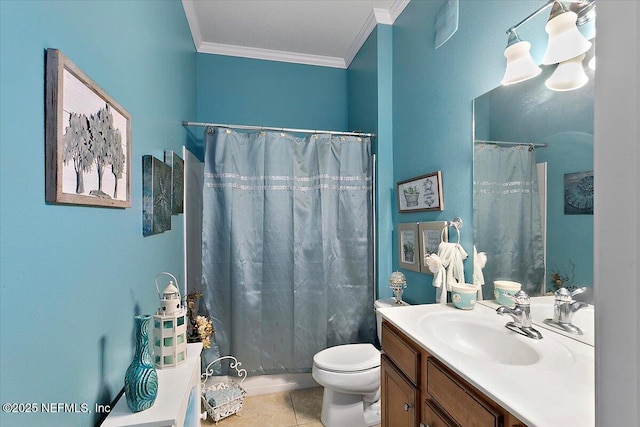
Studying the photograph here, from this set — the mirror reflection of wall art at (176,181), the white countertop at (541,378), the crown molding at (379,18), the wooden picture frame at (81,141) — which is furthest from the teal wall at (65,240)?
the crown molding at (379,18)

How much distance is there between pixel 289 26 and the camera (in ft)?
7.73

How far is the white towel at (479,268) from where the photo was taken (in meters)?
1.43

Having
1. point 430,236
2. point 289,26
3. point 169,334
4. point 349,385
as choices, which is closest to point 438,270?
point 430,236

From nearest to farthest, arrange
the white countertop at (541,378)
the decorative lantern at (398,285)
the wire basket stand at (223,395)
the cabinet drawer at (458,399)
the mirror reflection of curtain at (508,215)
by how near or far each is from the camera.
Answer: the white countertop at (541,378) < the cabinet drawer at (458,399) < the mirror reflection of curtain at (508,215) < the wire basket stand at (223,395) < the decorative lantern at (398,285)

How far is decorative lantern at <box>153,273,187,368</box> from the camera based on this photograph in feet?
3.67

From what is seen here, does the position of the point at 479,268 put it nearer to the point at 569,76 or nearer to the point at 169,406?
the point at 569,76

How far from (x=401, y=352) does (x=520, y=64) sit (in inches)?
49.3

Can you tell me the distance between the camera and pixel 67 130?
2.25 feet

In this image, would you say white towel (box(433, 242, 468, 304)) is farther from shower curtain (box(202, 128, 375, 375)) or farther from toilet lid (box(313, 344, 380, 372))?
shower curtain (box(202, 128, 375, 375))

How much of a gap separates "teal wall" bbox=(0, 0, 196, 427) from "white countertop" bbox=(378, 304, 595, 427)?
1027mm

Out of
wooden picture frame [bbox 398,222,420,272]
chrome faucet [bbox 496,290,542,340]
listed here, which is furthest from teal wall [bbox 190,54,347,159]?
chrome faucet [bbox 496,290,542,340]

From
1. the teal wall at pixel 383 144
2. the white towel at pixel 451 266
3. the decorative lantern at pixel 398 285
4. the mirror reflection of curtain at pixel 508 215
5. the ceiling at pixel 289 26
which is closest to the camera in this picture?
the mirror reflection of curtain at pixel 508 215

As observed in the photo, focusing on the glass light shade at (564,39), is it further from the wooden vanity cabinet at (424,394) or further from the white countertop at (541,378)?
the wooden vanity cabinet at (424,394)


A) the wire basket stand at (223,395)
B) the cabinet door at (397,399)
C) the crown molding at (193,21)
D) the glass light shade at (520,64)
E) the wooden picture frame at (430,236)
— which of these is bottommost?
the wire basket stand at (223,395)
